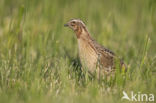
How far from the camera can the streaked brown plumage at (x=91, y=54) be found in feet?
21.7

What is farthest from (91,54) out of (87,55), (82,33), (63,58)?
(63,58)

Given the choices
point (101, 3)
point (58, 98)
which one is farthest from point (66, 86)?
point (101, 3)

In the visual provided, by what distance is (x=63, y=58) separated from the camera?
764 centimetres

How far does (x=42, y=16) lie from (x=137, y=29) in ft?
11.1

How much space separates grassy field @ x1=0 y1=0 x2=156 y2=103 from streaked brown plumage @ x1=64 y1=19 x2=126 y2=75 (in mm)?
292

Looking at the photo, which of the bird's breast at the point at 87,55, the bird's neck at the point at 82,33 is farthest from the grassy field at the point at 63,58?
the bird's neck at the point at 82,33

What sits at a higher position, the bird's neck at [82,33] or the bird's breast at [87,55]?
the bird's neck at [82,33]

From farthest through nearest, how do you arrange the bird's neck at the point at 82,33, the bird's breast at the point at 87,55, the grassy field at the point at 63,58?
the bird's neck at the point at 82,33 < the bird's breast at the point at 87,55 < the grassy field at the point at 63,58

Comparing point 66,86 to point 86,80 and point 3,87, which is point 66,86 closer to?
point 86,80

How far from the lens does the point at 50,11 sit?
9281 mm

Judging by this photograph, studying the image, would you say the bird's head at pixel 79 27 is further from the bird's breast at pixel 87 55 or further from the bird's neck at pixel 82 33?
the bird's breast at pixel 87 55

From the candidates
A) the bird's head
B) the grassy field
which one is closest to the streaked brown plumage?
the bird's head

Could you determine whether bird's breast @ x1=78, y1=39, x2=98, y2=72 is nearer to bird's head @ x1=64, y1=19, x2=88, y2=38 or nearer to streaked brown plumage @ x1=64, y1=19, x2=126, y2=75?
streaked brown plumage @ x1=64, y1=19, x2=126, y2=75

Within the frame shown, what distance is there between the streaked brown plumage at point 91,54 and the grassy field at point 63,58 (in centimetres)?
29
